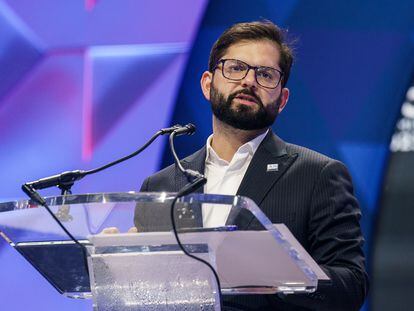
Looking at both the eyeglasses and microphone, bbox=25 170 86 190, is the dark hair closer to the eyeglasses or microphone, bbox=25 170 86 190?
the eyeglasses

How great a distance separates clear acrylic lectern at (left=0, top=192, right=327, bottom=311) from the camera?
1.70 metres

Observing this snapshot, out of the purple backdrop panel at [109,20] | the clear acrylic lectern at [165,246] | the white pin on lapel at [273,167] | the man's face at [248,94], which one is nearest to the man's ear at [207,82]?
the man's face at [248,94]

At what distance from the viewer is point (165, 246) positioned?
5.89 feet

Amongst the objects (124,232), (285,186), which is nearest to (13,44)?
(285,186)

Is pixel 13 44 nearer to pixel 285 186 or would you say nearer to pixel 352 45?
pixel 352 45

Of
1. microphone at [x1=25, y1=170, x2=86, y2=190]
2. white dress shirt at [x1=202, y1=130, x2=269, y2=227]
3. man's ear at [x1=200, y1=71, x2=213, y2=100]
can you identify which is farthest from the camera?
man's ear at [x1=200, y1=71, x2=213, y2=100]

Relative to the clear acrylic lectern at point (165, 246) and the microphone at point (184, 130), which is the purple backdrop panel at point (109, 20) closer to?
the microphone at point (184, 130)

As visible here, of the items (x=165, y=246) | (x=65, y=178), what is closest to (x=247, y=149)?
(x=65, y=178)

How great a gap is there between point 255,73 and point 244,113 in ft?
0.50

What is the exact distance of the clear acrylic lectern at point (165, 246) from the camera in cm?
170

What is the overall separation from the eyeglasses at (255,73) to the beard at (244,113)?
0.19ft

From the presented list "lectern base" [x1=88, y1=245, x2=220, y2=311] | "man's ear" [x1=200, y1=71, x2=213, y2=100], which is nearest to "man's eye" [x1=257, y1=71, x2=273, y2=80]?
"man's ear" [x1=200, y1=71, x2=213, y2=100]

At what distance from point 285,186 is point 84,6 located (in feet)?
6.72

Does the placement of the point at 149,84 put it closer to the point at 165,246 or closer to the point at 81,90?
the point at 81,90
